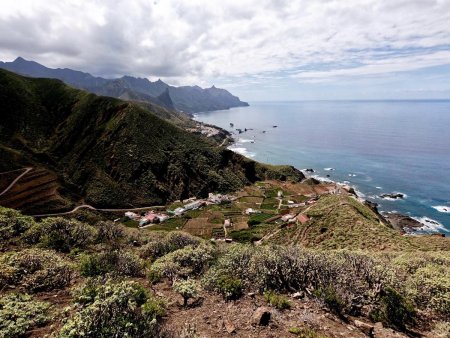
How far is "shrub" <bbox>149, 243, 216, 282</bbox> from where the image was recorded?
18141 mm

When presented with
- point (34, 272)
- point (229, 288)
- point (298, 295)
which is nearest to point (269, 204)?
point (298, 295)

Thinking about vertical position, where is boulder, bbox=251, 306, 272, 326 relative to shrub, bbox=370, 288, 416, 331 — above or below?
above

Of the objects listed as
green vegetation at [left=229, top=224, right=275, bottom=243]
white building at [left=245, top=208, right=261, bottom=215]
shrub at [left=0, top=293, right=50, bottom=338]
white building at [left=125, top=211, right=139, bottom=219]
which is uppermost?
shrub at [left=0, top=293, right=50, bottom=338]

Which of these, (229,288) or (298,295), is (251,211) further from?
(229,288)

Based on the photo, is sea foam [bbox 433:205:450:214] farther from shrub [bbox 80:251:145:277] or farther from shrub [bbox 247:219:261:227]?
shrub [bbox 80:251:145:277]

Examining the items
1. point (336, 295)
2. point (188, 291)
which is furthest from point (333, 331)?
point (188, 291)

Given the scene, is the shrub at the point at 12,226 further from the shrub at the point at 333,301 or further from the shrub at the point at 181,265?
the shrub at the point at 333,301

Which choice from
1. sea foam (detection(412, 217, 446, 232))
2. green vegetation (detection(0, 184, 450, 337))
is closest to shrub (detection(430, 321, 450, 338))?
green vegetation (detection(0, 184, 450, 337))

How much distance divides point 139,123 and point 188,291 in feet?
399

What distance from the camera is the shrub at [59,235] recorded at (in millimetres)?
23062

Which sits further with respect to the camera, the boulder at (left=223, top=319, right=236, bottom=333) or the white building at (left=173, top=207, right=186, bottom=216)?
the white building at (left=173, top=207, right=186, bottom=216)

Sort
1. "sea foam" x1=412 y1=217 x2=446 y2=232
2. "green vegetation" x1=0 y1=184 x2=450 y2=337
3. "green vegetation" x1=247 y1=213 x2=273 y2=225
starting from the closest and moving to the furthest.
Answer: "green vegetation" x1=0 y1=184 x2=450 y2=337 < "sea foam" x1=412 y1=217 x2=446 y2=232 < "green vegetation" x1=247 y1=213 x2=273 y2=225

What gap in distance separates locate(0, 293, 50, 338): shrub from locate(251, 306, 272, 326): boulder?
26.6 ft

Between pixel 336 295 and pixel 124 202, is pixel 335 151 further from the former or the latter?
pixel 336 295
